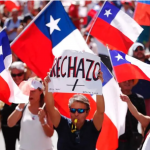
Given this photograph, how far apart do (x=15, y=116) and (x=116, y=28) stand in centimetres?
237

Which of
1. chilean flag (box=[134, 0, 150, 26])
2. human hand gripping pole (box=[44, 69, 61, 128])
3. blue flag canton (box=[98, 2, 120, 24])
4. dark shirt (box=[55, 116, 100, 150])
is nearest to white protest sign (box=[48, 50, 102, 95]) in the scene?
human hand gripping pole (box=[44, 69, 61, 128])

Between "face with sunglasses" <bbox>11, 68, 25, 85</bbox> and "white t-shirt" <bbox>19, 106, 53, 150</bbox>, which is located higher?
"face with sunglasses" <bbox>11, 68, 25, 85</bbox>

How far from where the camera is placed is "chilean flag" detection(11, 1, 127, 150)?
6.47 m

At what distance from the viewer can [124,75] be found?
259 inches

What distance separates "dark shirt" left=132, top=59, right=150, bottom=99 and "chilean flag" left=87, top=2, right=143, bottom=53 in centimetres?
53

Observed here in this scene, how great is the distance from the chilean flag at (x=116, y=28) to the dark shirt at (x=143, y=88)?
53 cm

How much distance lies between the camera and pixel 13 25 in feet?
43.6

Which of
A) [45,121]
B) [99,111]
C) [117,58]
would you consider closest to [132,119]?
[117,58]

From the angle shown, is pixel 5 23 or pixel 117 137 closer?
pixel 117 137

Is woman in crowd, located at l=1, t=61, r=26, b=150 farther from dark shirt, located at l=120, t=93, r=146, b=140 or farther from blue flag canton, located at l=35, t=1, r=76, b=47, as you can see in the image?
dark shirt, located at l=120, t=93, r=146, b=140

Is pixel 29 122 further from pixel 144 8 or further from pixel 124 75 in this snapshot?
pixel 144 8

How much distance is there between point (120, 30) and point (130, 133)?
1780 millimetres

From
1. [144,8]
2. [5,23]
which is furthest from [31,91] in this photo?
[5,23]

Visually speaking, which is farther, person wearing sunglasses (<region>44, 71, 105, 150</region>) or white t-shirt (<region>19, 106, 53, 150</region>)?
white t-shirt (<region>19, 106, 53, 150</region>)
